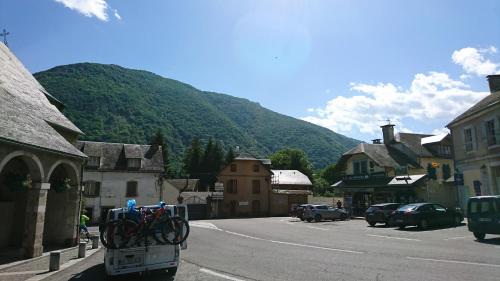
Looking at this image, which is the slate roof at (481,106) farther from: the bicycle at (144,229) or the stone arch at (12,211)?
the stone arch at (12,211)

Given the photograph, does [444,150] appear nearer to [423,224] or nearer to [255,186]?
[423,224]

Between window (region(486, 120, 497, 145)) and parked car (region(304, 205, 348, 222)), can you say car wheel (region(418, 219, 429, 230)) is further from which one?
parked car (region(304, 205, 348, 222))

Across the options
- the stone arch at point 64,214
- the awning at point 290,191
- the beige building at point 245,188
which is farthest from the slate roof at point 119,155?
the stone arch at point 64,214

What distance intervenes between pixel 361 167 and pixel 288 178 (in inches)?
762

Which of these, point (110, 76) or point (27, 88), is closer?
point (27, 88)

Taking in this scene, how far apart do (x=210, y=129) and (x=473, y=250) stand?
513 ft

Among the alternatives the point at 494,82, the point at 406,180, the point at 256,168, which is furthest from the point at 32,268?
the point at 256,168

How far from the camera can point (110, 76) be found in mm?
185625

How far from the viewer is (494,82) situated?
90.4ft

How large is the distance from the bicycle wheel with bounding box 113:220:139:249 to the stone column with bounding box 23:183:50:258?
6.23 metres

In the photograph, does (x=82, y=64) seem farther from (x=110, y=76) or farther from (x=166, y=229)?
(x=166, y=229)

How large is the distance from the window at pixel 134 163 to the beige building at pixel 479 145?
3392 cm

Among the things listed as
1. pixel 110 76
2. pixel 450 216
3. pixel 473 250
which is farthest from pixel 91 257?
pixel 110 76

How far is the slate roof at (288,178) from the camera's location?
5879 cm
